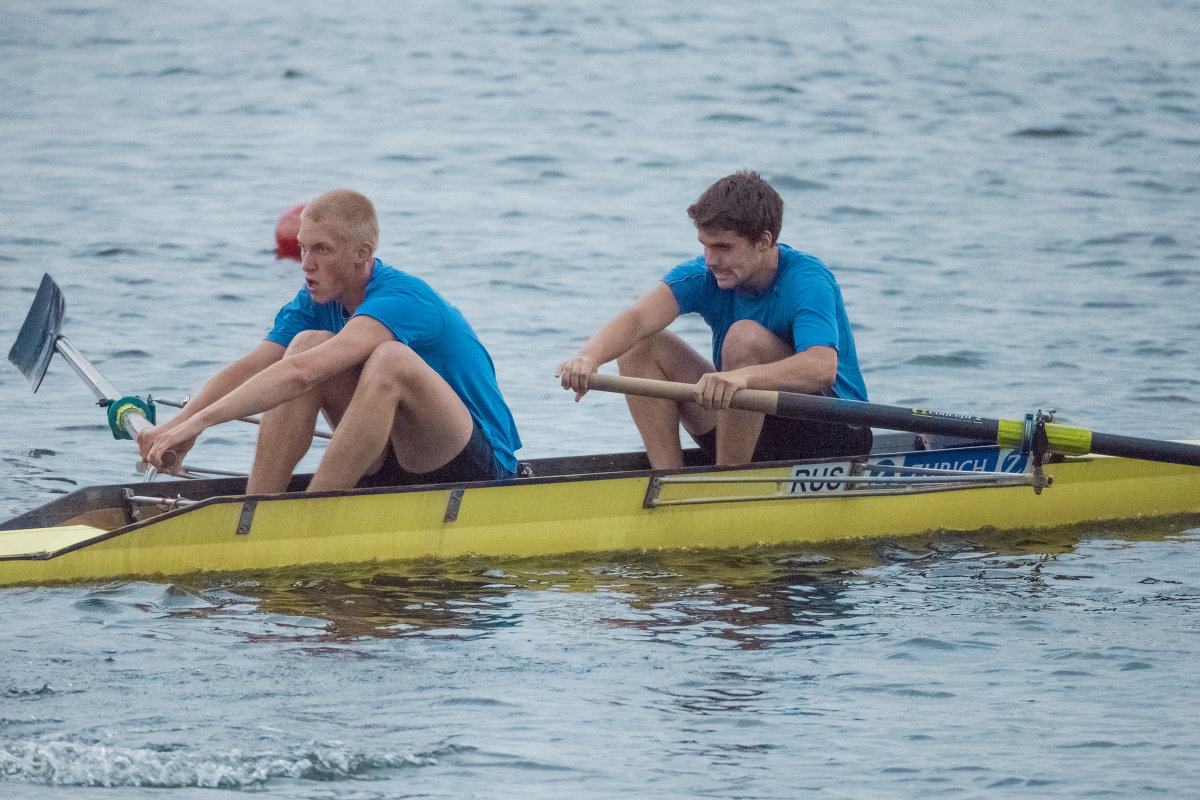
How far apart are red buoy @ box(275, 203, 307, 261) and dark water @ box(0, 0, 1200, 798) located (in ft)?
1.18

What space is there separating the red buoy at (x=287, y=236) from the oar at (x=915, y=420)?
9.10 m

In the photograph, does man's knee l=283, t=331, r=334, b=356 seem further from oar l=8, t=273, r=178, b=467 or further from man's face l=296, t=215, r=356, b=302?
oar l=8, t=273, r=178, b=467

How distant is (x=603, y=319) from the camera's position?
1301cm

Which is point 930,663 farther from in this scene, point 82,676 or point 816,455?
point 82,676

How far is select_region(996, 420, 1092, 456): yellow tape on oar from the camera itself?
21.6 ft

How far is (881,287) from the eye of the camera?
46.3 ft

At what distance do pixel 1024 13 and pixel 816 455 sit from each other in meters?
24.6

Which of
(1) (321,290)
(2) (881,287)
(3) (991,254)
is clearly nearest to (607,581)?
(1) (321,290)

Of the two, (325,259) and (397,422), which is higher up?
(325,259)

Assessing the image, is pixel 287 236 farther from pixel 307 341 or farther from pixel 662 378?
pixel 307 341

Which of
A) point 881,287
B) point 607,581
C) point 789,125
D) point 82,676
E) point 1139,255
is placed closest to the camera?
point 82,676

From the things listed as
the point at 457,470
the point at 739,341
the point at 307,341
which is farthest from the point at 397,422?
the point at 739,341

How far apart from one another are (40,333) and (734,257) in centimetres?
349

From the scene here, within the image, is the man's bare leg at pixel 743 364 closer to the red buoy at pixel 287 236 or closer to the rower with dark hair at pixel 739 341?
the rower with dark hair at pixel 739 341
